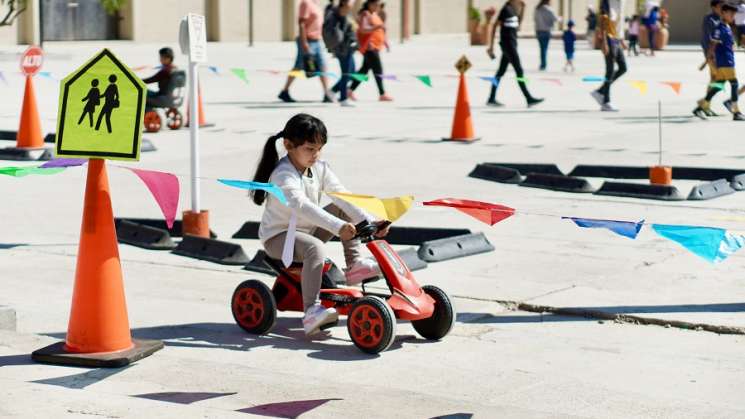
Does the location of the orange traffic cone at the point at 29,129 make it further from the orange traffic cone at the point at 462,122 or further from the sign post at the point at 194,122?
the sign post at the point at 194,122

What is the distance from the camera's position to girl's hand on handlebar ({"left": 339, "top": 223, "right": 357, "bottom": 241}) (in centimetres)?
680

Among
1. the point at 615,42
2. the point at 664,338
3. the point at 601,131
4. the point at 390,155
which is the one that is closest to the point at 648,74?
the point at 615,42

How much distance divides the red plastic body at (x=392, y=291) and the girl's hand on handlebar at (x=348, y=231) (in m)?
0.14

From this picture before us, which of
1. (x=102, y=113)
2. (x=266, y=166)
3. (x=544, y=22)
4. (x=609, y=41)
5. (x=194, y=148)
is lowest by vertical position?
(x=194, y=148)

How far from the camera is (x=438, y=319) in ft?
22.8

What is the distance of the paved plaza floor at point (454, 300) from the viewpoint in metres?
5.85

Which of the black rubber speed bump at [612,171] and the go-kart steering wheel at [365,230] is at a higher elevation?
the go-kart steering wheel at [365,230]

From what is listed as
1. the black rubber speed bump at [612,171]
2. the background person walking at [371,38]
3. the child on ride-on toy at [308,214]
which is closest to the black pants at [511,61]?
the background person walking at [371,38]

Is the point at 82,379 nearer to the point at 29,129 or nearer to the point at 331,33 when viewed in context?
the point at 29,129

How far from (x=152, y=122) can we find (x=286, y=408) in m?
11.9

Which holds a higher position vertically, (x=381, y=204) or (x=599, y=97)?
(x=381, y=204)

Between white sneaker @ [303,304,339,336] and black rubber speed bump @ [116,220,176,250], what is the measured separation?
2.72m

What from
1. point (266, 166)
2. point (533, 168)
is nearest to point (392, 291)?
point (266, 166)

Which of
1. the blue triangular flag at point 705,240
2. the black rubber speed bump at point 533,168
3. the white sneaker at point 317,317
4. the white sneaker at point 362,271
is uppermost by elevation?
the blue triangular flag at point 705,240
